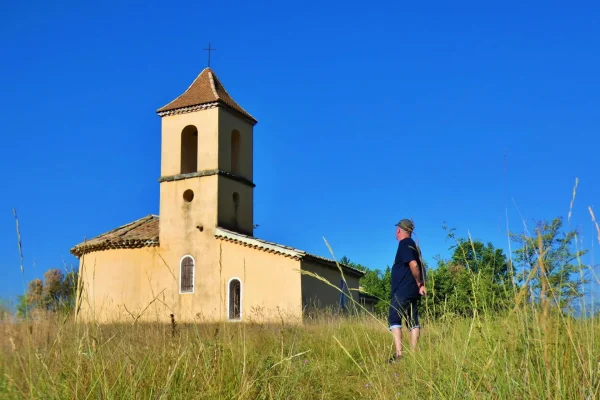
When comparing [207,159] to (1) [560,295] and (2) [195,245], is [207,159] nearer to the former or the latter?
(2) [195,245]

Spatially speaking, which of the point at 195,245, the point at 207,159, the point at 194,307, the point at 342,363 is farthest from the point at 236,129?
the point at 342,363

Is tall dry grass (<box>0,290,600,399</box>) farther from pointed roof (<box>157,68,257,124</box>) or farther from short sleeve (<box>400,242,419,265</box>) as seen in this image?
pointed roof (<box>157,68,257,124</box>)

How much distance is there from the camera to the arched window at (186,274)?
2395cm

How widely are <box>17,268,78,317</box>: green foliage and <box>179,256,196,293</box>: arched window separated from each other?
61.9 feet

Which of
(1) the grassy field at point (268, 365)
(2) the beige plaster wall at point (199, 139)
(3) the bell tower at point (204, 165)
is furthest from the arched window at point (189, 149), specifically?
(1) the grassy field at point (268, 365)

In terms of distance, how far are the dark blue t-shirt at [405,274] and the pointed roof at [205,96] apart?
63.3 ft

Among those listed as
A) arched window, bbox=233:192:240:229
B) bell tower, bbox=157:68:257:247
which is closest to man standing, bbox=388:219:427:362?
bell tower, bbox=157:68:257:247

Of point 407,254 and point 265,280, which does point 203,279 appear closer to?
point 265,280

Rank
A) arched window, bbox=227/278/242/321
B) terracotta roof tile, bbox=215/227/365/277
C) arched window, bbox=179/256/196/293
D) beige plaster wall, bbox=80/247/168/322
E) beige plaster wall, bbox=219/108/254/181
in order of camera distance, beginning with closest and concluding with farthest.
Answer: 1. terracotta roof tile, bbox=215/227/365/277
2. arched window, bbox=227/278/242/321
3. arched window, bbox=179/256/196/293
4. beige plaster wall, bbox=80/247/168/322
5. beige plaster wall, bbox=219/108/254/181

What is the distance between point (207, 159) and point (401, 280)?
1897 cm

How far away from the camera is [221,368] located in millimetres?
4430

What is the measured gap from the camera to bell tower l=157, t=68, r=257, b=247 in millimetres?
24562

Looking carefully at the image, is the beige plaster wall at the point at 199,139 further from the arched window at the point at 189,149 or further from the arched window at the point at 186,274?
the arched window at the point at 186,274

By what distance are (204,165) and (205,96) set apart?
326cm
